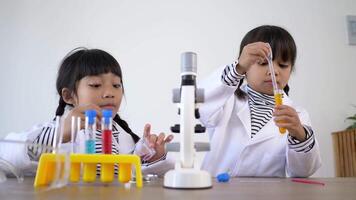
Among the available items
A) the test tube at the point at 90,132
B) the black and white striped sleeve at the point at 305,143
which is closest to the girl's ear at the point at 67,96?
the test tube at the point at 90,132

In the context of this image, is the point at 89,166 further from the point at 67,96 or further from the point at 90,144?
the point at 67,96

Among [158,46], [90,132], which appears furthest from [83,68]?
[158,46]

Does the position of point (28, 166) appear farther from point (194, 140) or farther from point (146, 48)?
point (146, 48)

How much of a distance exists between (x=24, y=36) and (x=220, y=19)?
1.06 m

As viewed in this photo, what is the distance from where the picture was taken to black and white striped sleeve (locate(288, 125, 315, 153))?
0.72 meters

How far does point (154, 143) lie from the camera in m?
0.70

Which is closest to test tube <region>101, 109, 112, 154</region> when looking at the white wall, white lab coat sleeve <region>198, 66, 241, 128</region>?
white lab coat sleeve <region>198, 66, 241, 128</region>

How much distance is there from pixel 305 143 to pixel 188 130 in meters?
0.39

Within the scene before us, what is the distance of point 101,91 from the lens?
2.88 feet

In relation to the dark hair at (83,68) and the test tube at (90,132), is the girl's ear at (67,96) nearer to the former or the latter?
the dark hair at (83,68)

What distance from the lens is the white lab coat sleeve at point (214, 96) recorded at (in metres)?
0.82

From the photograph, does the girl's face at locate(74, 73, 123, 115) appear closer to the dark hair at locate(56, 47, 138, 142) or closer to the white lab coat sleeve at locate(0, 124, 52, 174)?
the dark hair at locate(56, 47, 138, 142)

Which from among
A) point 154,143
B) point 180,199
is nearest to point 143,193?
point 180,199

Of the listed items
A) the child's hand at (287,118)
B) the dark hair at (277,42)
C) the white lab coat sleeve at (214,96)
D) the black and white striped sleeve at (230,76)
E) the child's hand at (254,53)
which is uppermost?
the dark hair at (277,42)
